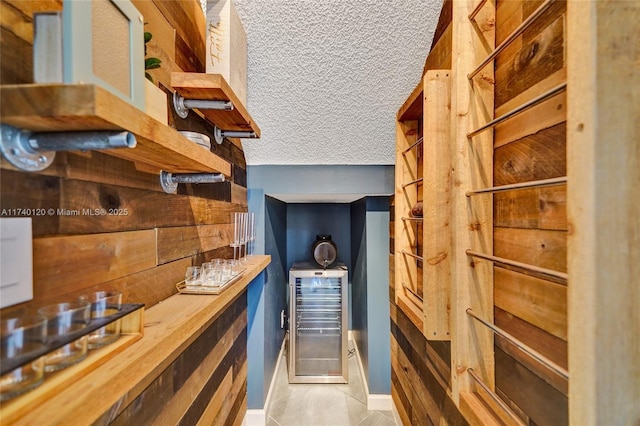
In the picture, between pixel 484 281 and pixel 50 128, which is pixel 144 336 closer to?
pixel 50 128

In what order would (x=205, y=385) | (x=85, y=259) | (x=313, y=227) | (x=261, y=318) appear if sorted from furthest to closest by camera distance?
(x=313, y=227), (x=261, y=318), (x=205, y=385), (x=85, y=259)

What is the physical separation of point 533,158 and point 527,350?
Result: 479mm

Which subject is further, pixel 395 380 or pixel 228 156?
pixel 395 380

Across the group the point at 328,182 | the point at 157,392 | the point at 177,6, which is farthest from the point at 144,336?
the point at 328,182

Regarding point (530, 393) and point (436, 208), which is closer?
point (530, 393)

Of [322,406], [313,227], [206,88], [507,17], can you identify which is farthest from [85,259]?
[313,227]

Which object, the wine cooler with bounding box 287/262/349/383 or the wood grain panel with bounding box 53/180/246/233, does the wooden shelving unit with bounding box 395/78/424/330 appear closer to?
the wine cooler with bounding box 287/262/349/383

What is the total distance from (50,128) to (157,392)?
78 cm

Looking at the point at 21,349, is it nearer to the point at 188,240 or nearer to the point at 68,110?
the point at 68,110

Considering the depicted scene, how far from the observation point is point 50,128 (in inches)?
17.7

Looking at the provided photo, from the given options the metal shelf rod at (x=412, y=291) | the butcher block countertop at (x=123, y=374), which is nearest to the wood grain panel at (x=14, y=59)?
the butcher block countertop at (x=123, y=374)

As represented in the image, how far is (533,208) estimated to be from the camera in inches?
29.3

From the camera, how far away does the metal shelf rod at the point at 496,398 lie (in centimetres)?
72

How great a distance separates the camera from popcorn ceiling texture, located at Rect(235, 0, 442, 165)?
1309 millimetres
